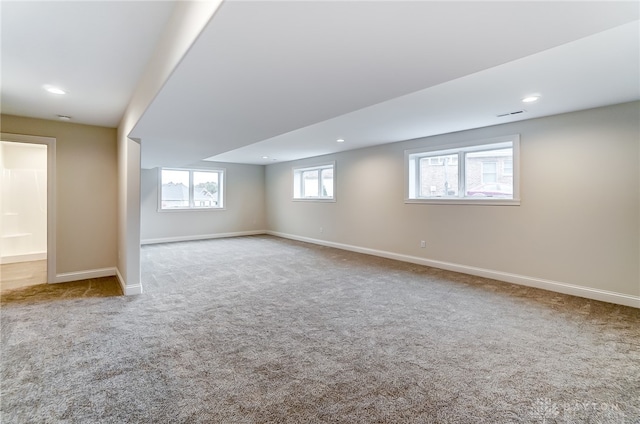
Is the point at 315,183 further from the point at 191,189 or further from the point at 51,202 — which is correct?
the point at 51,202

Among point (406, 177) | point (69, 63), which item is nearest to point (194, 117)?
point (69, 63)

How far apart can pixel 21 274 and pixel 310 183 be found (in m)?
6.09

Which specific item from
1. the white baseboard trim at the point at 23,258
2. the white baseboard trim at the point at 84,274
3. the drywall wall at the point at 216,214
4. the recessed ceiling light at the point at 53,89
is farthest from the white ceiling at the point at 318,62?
the drywall wall at the point at 216,214

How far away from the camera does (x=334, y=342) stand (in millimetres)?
2504

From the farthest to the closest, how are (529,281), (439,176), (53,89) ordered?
(439,176), (529,281), (53,89)

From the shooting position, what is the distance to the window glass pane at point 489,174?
4.48 metres

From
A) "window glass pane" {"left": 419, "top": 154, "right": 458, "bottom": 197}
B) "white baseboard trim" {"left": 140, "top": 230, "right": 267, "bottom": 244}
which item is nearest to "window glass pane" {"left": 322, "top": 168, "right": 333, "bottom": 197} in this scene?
"window glass pane" {"left": 419, "top": 154, "right": 458, "bottom": 197}

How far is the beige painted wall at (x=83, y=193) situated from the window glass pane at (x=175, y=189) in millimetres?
3615

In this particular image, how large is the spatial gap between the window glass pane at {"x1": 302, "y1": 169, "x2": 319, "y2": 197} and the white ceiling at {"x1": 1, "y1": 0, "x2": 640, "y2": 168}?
433 cm

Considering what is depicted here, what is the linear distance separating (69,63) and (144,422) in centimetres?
272

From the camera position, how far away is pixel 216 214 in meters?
8.82

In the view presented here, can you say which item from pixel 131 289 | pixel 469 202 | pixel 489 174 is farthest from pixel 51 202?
pixel 489 174

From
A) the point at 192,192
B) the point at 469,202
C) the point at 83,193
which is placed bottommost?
the point at 469,202

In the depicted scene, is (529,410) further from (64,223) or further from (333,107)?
(64,223)
